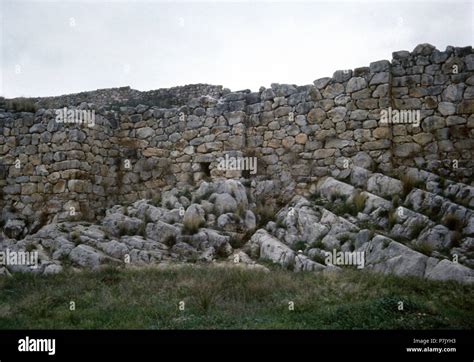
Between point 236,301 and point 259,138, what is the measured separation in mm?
7575

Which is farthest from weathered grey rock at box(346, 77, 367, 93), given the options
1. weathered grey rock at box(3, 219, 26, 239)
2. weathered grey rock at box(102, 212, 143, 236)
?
weathered grey rock at box(3, 219, 26, 239)

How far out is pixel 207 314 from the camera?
8.04 m

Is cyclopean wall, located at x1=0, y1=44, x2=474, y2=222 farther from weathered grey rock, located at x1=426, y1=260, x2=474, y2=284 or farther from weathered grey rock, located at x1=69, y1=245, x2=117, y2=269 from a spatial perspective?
weathered grey rock, located at x1=426, y1=260, x2=474, y2=284

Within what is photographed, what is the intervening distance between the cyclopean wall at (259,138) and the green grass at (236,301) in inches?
194

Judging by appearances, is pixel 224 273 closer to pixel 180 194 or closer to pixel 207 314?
pixel 207 314

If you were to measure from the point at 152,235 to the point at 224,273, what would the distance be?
3598mm

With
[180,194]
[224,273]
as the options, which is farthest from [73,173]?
[224,273]

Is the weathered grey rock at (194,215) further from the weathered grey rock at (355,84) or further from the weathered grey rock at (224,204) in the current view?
the weathered grey rock at (355,84)

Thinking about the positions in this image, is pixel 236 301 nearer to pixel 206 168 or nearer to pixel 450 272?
pixel 450 272

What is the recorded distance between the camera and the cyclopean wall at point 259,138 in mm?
13406

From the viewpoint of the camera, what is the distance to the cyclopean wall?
13.4m

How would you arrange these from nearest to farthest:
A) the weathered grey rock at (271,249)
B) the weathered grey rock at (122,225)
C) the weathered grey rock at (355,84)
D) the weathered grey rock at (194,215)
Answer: the weathered grey rock at (271,249)
the weathered grey rock at (194,215)
the weathered grey rock at (122,225)
the weathered grey rock at (355,84)

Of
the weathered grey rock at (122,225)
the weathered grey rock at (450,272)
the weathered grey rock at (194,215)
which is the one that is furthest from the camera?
the weathered grey rock at (122,225)

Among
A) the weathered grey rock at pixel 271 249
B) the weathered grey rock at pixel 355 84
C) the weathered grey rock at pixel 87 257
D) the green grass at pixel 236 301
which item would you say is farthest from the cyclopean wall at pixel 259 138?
the green grass at pixel 236 301
